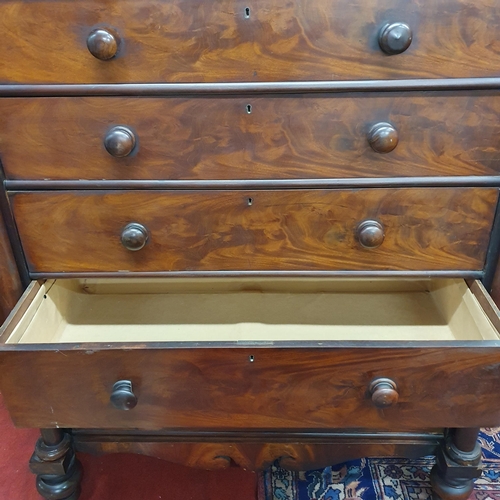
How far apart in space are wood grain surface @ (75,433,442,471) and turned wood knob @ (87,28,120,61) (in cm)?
66

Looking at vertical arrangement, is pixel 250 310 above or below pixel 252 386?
above

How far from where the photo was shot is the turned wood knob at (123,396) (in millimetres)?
809

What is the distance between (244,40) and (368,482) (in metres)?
0.89

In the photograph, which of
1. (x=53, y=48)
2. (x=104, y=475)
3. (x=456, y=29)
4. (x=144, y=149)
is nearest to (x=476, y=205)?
(x=456, y=29)

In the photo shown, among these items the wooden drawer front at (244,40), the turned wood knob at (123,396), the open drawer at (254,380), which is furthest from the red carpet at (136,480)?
the wooden drawer front at (244,40)

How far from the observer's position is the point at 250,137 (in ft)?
2.68

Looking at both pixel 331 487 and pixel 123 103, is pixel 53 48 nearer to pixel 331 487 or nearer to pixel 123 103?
pixel 123 103

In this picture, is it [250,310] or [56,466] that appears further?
[250,310]

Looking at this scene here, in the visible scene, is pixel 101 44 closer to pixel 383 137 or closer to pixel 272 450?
pixel 383 137

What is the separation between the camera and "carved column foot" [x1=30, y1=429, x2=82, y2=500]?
3.02 feet

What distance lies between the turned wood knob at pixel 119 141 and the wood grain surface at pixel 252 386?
12.1 inches

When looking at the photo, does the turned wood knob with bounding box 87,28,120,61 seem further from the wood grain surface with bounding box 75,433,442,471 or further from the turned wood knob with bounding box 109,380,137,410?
the wood grain surface with bounding box 75,433,442,471

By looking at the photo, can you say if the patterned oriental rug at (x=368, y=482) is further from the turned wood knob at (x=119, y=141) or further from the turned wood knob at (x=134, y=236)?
the turned wood knob at (x=119, y=141)

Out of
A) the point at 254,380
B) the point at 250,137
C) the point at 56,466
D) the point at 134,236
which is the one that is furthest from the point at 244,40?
the point at 56,466
